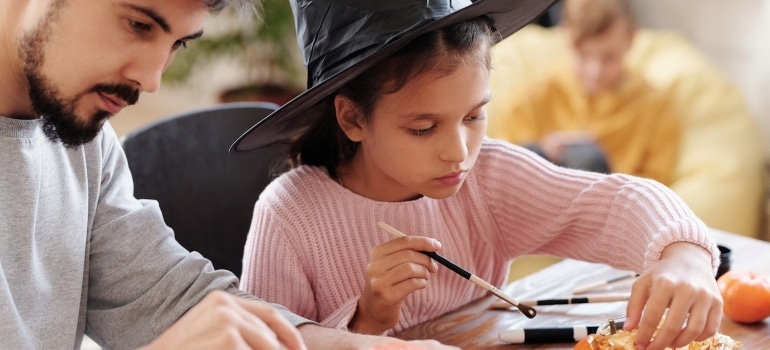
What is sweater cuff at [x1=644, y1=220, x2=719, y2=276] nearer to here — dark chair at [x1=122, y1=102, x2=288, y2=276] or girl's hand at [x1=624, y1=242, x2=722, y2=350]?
girl's hand at [x1=624, y1=242, x2=722, y2=350]

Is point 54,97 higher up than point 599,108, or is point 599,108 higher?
point 54,97

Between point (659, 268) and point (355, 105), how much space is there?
0.47 m

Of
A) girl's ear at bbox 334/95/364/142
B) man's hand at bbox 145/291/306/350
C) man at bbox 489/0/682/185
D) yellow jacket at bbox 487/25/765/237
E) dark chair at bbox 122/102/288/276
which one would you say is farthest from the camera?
man at bbox 489/0/682/185

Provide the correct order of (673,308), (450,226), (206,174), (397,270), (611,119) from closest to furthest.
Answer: (673,308) < (397,270) < (450,226) < (206,174) < (611,119)

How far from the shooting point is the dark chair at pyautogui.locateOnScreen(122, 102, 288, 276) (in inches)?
64.0

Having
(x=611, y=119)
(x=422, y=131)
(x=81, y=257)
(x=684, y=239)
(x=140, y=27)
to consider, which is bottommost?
(x=611, y=119)

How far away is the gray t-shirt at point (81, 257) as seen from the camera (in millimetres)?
1170

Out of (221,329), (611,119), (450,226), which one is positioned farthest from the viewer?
(611,119)

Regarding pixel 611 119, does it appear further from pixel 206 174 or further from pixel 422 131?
pixel 422 131

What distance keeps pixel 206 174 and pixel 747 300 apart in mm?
931

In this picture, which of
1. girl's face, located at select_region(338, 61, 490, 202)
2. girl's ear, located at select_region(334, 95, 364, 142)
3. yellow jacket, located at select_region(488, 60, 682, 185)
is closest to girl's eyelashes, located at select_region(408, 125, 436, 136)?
girl's face, located at select_region(338, 61, 490, 202)

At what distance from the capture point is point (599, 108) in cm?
322

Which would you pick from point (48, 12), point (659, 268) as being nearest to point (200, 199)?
point (48, 12)

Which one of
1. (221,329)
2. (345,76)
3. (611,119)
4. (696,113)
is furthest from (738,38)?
(221,329)
